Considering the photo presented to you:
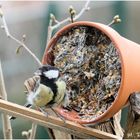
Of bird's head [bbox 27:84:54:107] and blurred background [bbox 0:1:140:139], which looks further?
blurred background [bbox 0:1:140:139]

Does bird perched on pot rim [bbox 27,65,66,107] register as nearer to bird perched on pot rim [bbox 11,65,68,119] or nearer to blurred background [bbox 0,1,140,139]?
bird perched on pot rim [bbox 11,65,68,119]

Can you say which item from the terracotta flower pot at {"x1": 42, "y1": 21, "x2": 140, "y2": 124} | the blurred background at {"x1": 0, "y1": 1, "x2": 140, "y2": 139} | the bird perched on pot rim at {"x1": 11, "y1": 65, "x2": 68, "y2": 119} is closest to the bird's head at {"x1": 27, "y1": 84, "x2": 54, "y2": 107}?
the bird perched on pot rim at {"x1": 11, "y1": 65, "x2": 68, "y2": 119}

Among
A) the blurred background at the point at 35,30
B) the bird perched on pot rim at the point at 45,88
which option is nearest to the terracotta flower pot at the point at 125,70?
the bird perched on pot rim at the point at 45,88

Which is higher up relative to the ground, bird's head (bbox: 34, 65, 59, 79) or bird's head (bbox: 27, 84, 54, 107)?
bird's head (bbox: 34, 65, 59, 79)

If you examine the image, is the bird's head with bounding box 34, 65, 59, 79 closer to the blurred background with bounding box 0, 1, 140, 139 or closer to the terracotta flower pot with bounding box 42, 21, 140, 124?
the terracotta flower pot with bounding box 42, 21, 140, 124

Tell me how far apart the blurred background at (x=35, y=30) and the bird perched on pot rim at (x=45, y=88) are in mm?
1615

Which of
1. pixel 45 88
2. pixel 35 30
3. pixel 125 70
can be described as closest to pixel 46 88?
pixel 45 88

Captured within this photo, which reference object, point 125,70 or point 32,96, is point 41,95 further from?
point 125,70

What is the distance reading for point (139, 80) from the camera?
4.95ft

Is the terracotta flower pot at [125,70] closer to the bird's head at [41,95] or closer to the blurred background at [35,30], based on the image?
the bird's head at [41,95]

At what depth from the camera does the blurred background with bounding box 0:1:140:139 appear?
3.31m

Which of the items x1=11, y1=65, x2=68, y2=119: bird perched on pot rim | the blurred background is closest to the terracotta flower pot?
x1=11, y1=65, x2=68, y2=119: bird perched on pot rim

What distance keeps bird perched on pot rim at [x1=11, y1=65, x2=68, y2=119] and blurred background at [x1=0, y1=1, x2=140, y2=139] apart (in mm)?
1615

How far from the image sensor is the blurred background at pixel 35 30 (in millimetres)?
3314
